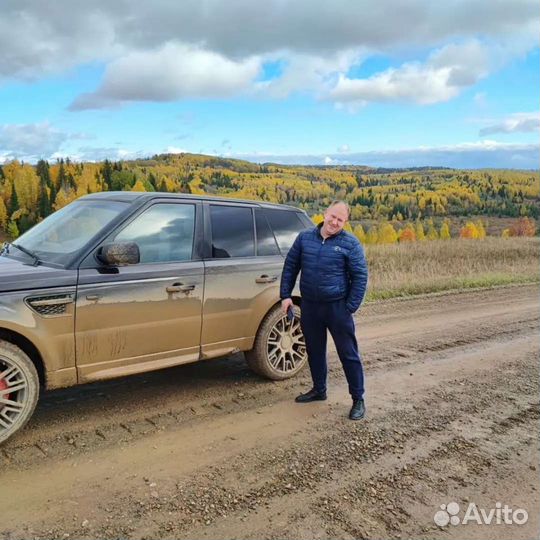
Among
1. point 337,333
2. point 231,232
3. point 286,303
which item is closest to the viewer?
point 337,333

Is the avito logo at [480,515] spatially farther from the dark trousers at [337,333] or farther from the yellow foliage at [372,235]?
the yellow foliage at [372,235]

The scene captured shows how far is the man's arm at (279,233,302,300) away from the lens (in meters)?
5.00

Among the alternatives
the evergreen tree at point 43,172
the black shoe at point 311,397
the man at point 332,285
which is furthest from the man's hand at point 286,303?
the evergreen tree at point 43,172

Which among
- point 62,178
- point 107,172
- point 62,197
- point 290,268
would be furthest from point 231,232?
point 62,178

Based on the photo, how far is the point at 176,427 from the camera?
4.39 metres

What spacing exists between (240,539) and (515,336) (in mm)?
6368

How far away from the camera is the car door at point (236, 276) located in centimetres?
493

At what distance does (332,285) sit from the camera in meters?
4.75

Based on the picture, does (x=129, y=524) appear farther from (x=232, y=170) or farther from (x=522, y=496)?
(x=232, y=170)

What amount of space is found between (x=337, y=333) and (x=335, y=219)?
1.06m

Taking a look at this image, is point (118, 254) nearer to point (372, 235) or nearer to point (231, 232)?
point (231, 232)

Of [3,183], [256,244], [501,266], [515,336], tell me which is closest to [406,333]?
[515,336]

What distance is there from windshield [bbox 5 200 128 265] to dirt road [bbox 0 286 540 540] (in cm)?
140

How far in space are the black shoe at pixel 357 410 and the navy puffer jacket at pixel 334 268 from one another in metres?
0.86
